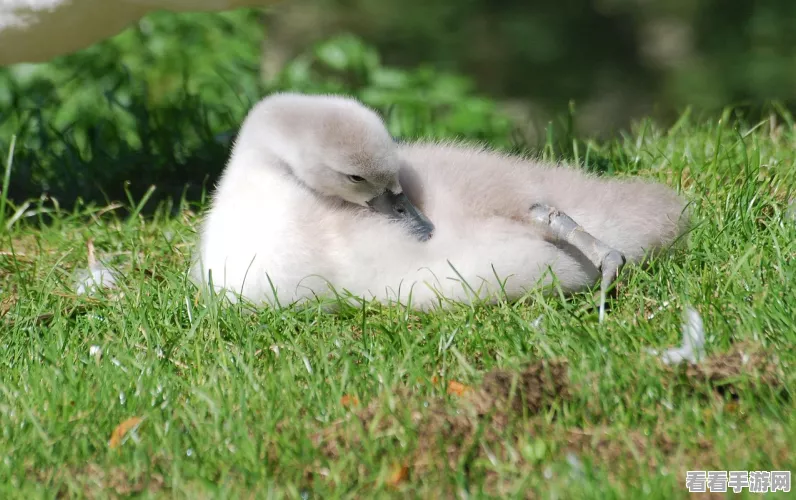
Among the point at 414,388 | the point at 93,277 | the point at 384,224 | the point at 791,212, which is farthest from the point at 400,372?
the point at 791,212

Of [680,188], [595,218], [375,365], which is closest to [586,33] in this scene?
[680,188]

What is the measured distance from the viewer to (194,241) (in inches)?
173

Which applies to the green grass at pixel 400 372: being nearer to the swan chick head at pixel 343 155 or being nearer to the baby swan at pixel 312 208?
the baby swan at pixel 312 208

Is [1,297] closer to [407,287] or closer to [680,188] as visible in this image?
[407,287]

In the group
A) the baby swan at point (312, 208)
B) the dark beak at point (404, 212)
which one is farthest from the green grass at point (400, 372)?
the dark beak at point (404, 212)

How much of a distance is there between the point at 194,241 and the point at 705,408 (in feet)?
7.90

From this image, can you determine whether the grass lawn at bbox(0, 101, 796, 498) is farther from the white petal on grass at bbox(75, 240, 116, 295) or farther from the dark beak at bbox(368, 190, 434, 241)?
the dark beak at bbox(368, 190, 434, 241)

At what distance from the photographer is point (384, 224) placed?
136 inches

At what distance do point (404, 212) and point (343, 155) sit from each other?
0.27m

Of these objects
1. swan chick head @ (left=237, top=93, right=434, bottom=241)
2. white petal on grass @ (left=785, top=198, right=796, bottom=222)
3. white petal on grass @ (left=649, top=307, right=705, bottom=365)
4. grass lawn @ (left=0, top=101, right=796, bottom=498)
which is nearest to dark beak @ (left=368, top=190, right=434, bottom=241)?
swan chick head @ (left=237, top=93, right=434, bottom=241)

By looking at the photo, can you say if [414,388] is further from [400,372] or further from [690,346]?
[690,346]

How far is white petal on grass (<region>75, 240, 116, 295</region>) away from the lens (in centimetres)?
399

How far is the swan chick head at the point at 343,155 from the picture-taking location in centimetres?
346

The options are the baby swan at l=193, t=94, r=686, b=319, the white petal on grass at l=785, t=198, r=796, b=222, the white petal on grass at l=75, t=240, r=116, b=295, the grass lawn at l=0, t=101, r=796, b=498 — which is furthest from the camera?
the white petal on grass at l=75, t=240, r=116, b=295
